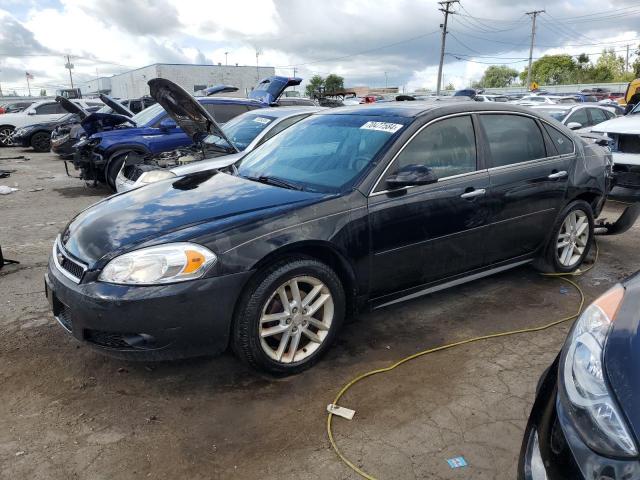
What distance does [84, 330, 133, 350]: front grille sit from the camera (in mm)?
2771

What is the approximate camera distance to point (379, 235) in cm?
334

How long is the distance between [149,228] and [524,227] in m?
2.99

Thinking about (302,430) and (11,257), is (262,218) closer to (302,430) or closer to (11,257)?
(302,430)

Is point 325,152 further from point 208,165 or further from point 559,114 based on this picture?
point 559,114

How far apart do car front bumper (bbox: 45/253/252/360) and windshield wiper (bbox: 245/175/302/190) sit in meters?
0.89

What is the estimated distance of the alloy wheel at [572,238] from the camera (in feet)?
15.3

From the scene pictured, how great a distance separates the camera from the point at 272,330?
9.84ft

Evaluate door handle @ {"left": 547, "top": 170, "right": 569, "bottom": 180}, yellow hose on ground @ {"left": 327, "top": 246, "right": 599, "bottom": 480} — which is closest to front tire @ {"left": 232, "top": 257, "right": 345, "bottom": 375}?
yellow hose on ground @ {"left": 327, "top": 246, "right": 599, "bottom": 480}

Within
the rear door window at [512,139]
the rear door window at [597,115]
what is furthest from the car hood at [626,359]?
the rear door window at [597,115]

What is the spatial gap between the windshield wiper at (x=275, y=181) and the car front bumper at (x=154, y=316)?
0.89m

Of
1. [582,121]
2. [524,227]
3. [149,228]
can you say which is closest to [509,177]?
[524,227]

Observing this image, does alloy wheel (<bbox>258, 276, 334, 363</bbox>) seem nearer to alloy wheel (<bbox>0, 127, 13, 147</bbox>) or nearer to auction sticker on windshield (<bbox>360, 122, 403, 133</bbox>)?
auction sticker on windshield (<bbox>360, 122, 403, 133</bbox>)

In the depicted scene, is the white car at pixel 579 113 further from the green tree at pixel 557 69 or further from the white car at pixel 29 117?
the green tree at pixel 557 69

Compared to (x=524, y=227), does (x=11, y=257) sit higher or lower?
lower
